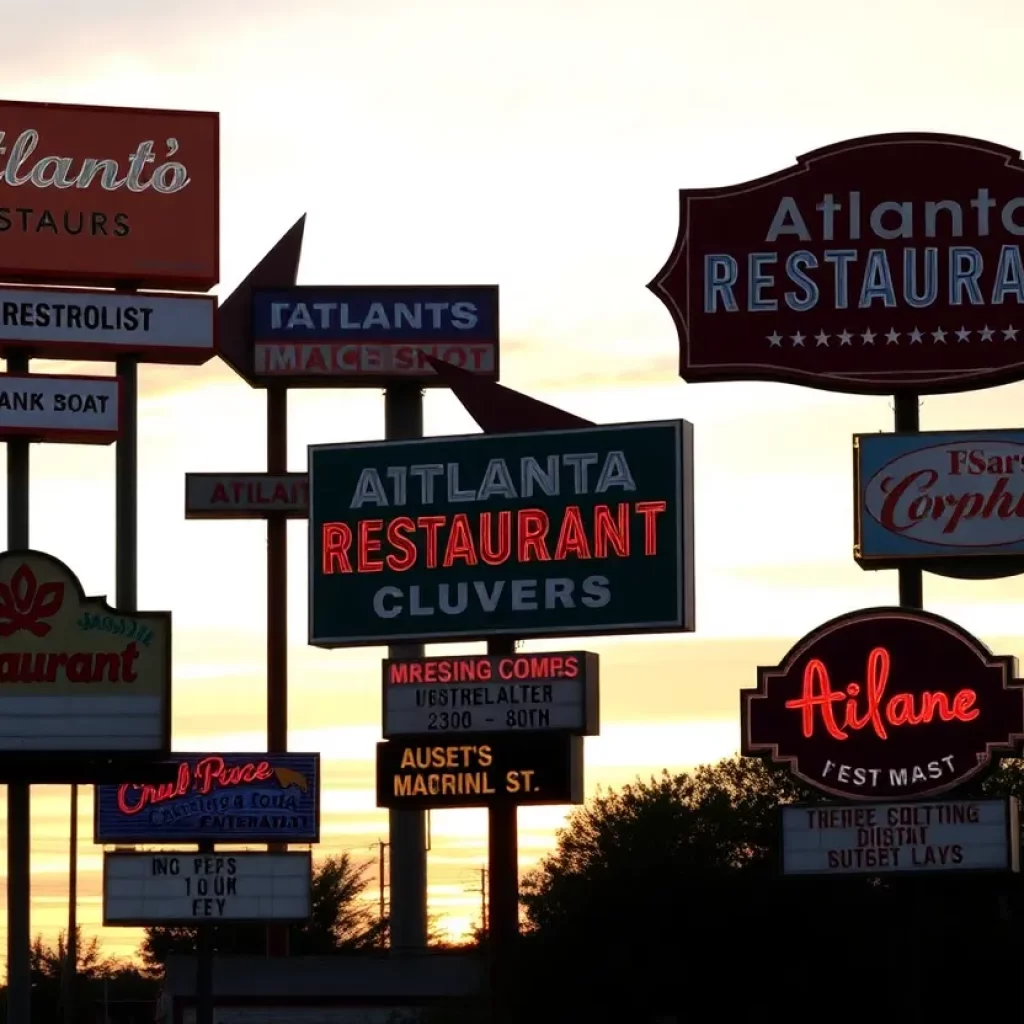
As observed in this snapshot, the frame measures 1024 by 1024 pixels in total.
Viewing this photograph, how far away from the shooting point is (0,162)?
37781mm

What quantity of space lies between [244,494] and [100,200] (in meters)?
14.5

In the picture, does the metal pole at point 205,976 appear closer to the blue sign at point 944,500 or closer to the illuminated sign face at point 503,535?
the illuminated sign face at point 503,535

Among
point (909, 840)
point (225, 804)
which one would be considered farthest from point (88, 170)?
point (909, 840)

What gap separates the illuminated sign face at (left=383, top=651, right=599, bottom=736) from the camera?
40562 mm

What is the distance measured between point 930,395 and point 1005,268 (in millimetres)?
1858

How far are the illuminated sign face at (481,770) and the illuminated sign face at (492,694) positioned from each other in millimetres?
243

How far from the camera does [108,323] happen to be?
3762 cm

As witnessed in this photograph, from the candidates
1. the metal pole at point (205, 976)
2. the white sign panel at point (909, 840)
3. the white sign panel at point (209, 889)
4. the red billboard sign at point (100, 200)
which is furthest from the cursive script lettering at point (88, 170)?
the white sign panel at point (909, 840)

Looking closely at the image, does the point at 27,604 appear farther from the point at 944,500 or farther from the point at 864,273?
the point at 944,500

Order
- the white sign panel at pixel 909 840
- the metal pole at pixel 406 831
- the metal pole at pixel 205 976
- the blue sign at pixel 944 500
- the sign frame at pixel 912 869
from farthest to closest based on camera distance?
the metal pole at pixel 406 831, the metal pole at pixel 205 976, the blue sign at pixel 944 500, the white sign panel at pixel 909 840, the sign frame at pixel 912 869

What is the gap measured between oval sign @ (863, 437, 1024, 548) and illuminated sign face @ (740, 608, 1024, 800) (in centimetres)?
121

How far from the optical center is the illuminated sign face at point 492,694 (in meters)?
40.6

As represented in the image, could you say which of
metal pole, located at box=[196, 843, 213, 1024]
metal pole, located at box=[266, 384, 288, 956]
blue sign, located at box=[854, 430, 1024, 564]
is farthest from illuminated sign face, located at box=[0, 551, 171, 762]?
metal pole, located at box=[266, 384, 288, 956]

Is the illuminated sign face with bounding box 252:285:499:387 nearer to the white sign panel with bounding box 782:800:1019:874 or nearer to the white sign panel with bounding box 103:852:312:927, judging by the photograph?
the white sign panel with bounding box 103:852:312:927
